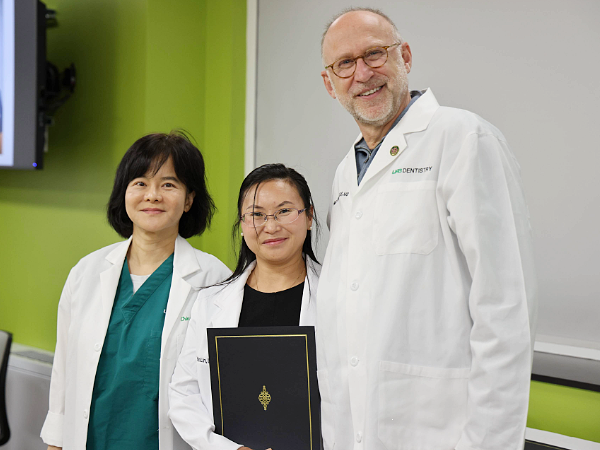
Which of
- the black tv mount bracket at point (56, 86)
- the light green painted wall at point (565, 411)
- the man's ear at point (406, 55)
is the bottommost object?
the light green painted wall at point (565, 411)

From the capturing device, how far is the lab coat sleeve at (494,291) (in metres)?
0.98

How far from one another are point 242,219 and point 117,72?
1540mm

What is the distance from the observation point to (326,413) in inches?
47.0

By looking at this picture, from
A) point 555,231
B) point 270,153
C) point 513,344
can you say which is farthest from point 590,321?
point 270,153

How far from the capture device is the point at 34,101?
242 centimetres

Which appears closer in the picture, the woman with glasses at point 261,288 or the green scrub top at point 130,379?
the woman with glasses at point 261,288

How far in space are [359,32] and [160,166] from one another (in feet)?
2.35

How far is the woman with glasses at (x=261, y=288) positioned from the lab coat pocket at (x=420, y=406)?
286 millimetres

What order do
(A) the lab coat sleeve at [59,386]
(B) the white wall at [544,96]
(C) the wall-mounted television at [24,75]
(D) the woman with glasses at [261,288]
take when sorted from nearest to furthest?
(D) the woman with glasses at [261,288] → (A) the lab coat sleeve at [59,386] → (B) the white wall at [544,96] → (C) the wall-mounted television at [24,75]

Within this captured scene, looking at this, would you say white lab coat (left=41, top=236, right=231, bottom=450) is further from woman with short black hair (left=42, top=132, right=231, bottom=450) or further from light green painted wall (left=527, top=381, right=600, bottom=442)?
light green painted wall (left=527, top=381, right=600, bottom=442)

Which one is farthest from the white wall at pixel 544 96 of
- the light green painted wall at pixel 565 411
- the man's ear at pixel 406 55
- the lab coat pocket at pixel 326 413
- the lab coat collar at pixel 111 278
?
the lab coat collar at pixel 111 278

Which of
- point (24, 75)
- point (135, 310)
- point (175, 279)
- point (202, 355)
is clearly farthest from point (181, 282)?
point (24, 75)

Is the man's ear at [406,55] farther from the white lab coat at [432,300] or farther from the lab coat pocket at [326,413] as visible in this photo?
the lab coat pocket at [326,413]

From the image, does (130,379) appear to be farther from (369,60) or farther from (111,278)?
(369,60)
